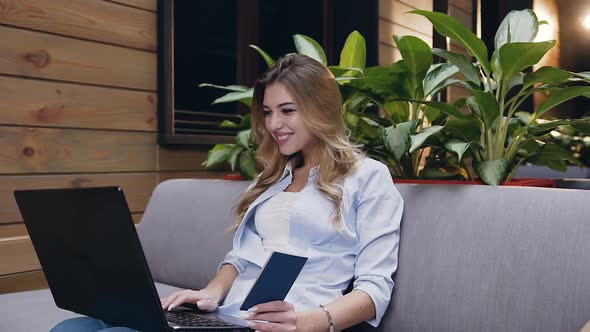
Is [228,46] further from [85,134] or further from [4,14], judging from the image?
[4,14]

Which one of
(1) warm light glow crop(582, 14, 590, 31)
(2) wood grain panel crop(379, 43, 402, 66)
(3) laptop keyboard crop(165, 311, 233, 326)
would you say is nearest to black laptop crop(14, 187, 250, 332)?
(3) laptop keyboard crop(165, 311, 233, 326)

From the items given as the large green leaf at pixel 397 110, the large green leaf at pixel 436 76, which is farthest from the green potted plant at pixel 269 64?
the large green leaf at pixel 436 76

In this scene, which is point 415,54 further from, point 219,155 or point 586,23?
point 586,23

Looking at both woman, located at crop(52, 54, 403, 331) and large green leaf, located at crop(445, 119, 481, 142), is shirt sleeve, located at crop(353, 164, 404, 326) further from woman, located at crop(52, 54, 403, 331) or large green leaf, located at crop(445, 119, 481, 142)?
large green leaf, located at crop(445, 119, 481, 142)

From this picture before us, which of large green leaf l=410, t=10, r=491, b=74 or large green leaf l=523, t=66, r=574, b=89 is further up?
large green leaf l=410, t=10, r=491, b=74

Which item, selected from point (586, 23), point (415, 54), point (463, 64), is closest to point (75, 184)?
point (415, 54)

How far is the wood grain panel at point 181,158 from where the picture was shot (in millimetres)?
2721

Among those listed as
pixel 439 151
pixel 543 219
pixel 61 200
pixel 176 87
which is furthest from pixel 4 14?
pixel 543 219

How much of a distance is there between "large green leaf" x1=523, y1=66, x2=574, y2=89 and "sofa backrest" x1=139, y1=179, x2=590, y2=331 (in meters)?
0.31

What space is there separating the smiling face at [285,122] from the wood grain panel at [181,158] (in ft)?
3.95

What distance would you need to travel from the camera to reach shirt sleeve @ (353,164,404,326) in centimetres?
141

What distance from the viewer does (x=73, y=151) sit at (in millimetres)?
2387

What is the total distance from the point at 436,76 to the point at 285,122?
18.7 inches

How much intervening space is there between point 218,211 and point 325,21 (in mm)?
2184
